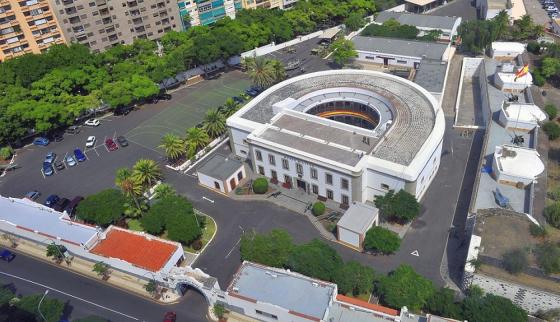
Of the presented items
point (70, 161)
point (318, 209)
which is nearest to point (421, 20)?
point (318, 209)

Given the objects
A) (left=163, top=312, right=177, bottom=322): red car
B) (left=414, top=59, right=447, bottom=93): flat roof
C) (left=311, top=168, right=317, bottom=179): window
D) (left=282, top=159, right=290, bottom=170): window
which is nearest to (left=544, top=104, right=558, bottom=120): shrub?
(left=414, top=59, right=447, bottom=93): flat roof

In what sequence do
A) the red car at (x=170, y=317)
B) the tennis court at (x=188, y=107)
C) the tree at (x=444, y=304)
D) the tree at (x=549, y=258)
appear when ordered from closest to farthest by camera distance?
the tree at (x=549, y=258), the tree at (x=444, y=304), the red car at (x=170, y=317), the tennis court at (x=188, y=107)

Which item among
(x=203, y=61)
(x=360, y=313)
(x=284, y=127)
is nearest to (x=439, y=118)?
(x=284, y=127)

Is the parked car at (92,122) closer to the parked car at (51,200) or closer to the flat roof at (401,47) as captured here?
the parked car at (51,200)

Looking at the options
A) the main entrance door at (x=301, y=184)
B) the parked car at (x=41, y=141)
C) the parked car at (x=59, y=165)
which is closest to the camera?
the main entrance door at (x=301, y=184)

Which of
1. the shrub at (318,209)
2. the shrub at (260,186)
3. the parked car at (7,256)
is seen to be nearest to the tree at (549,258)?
the shrub at (318,209)

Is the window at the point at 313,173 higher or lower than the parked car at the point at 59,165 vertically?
higher

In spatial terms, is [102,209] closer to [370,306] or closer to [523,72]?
[370,306]
